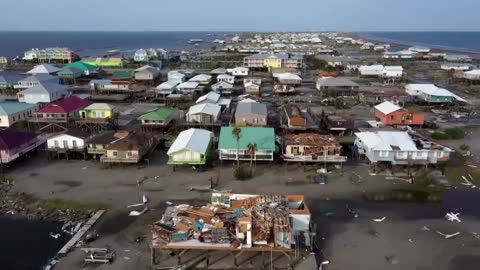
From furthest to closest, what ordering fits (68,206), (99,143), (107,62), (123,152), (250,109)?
(107,62)
(250,109)
(99,143)
(123,152)
(68,206)

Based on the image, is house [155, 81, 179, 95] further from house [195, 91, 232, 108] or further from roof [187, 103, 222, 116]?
roof [187, 103, 222, 116]

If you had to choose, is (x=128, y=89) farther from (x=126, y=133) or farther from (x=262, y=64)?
(x=262, y=64)

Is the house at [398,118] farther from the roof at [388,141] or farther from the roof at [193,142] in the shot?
the roof at [193,142]

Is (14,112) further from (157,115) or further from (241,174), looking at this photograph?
(241,174)

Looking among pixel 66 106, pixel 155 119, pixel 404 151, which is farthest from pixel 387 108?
pixel 66 106

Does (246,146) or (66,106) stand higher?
(66,106)

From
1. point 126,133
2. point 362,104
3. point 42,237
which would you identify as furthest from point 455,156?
point 42,237

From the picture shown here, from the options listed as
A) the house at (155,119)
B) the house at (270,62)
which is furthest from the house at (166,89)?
the house at (270,62)
